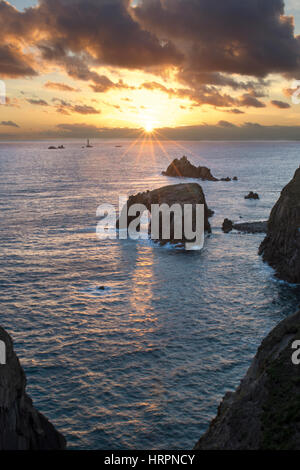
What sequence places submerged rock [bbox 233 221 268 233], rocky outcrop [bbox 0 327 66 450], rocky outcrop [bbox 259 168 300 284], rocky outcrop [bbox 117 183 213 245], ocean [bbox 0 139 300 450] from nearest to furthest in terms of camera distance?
rocky outcrop [bbox 0 327 66 450]
ocean [bbox 0 139 300 450]
rocky outcrop [bbox 259 168 300 284]
rocky outcrop [bbox 117 183 213 245]
submerged rock [bbox 233 221 268 233]

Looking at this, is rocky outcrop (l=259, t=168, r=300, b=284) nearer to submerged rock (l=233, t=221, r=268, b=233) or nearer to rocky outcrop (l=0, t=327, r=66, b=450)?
submerged rock (l=233, t=221, r=268, b=233)

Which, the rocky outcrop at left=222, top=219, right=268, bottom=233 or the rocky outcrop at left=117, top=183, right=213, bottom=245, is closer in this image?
the rocky outcrop at left=117, top=183, right=213, bottom=245

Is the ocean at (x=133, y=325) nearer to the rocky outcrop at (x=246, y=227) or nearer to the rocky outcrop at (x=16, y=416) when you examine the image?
the rocky outcrop at (x=246, y=227)

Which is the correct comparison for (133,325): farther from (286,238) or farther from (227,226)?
(227,226)

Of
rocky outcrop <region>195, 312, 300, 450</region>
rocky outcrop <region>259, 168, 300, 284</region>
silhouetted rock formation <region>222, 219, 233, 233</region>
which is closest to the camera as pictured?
rocky outcrop <region>195, 312, 300, 450</region>

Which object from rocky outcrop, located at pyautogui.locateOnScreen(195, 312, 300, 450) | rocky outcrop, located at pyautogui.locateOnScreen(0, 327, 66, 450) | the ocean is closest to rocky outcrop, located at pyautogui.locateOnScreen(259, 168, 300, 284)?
the ocean

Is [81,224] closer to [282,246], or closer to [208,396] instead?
[282,246]

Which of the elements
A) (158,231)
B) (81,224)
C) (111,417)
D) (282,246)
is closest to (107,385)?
(111,417)
